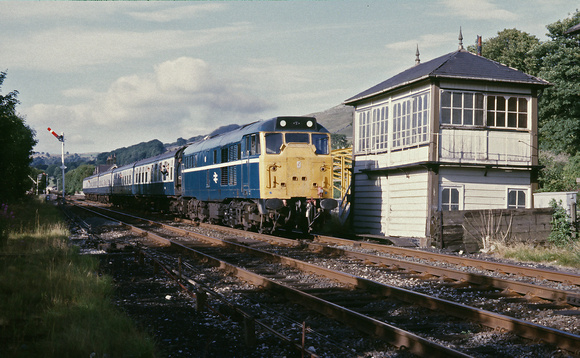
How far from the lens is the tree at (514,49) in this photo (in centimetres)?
3569

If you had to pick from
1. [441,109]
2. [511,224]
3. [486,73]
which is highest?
[486,73]

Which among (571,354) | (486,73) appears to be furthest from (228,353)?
(486,73)

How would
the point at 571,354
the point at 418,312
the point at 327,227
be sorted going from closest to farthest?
the point at 571,354 → the point at 418,312 → the point at 327,227

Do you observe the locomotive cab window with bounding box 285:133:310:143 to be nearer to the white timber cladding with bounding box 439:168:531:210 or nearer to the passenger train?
the passenger train

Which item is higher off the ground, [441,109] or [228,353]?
[441,109]

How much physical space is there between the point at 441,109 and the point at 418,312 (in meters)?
11.1

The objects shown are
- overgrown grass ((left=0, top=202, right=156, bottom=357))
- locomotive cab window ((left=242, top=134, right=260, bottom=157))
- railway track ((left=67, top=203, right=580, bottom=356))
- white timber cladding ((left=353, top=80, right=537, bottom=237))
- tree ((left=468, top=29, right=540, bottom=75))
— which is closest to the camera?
overgrown grass ((left=0, top=202, right=156, bottom=357))

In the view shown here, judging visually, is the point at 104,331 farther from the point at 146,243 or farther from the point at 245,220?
the point at 245,220

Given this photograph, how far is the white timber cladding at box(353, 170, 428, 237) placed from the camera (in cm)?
1744

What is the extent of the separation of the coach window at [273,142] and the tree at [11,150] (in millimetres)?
7322

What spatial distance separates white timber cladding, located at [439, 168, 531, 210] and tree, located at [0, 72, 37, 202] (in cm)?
1297

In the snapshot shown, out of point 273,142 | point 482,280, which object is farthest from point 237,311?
point 273,142

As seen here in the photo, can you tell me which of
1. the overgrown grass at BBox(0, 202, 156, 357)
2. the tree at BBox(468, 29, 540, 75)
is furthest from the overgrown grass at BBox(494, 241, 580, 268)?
the tree at BBox(468, 29, 540, 75)

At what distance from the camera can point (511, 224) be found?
14.7m
